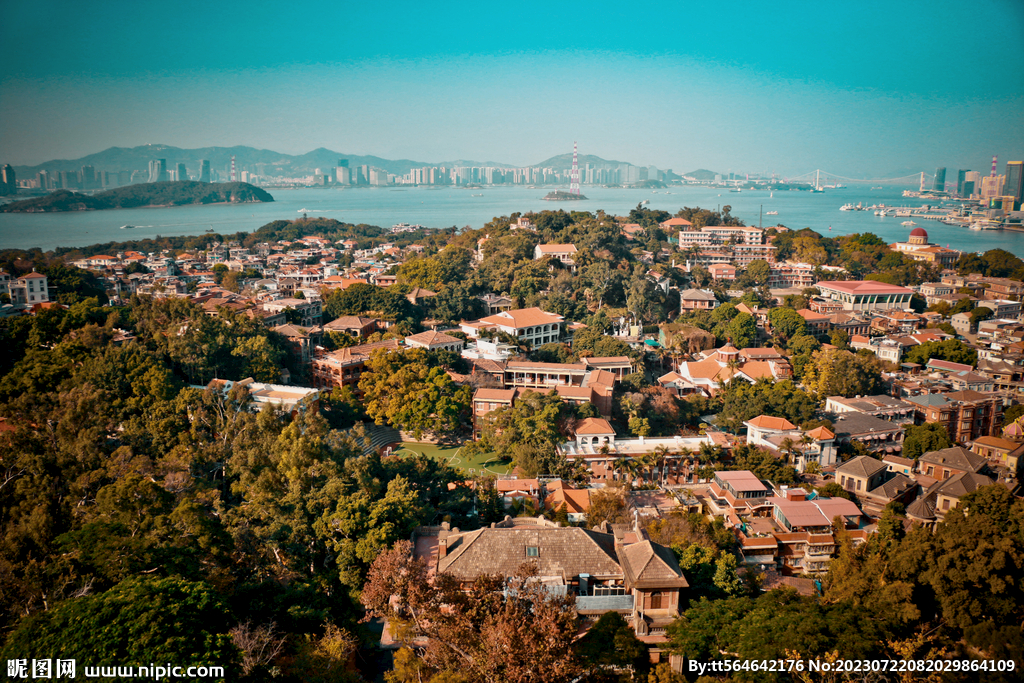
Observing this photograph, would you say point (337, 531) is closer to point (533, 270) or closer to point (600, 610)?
point (600, 610)

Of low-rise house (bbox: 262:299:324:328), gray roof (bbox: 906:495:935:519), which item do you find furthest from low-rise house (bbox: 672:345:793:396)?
low-rise house (bbox: 262:299:324:328)

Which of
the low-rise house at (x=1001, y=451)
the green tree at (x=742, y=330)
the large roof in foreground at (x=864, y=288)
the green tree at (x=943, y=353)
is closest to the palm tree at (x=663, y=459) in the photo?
the low-rise house at (x=1001, y=451)

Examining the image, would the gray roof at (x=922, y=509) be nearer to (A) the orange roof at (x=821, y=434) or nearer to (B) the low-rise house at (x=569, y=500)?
(A) the orange roof at (x=821, y=434)

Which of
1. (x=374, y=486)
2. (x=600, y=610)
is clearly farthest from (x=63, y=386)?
(x=600, y=610)

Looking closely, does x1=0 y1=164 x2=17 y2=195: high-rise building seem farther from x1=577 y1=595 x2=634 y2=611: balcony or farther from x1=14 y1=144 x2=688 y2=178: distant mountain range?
x1=577 y1=595 x2=634 y2=611: balcony

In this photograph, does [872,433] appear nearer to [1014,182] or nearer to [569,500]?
[569,500]

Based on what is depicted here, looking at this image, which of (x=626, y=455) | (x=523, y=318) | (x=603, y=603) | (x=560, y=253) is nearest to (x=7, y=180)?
(x=560, y=253)
